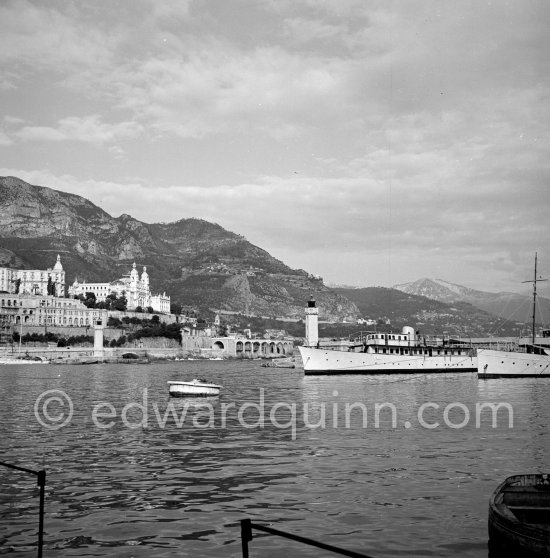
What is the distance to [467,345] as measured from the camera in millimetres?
116062

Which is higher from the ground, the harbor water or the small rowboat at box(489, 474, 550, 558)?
the small rowboat at box(489, 474, 550, 558)

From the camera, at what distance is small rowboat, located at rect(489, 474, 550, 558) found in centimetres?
1105

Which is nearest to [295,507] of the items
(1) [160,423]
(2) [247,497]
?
(2) [247,497]

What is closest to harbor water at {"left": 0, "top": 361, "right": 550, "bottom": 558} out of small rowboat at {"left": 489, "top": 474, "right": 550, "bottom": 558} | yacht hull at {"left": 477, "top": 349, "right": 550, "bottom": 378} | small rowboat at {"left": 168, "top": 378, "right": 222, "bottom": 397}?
small rowboat at {"left": 489, "top": 474, "right": 550, "bottom": 558}

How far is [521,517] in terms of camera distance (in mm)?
13586

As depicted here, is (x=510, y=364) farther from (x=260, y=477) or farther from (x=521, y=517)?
(x=521, y=517)

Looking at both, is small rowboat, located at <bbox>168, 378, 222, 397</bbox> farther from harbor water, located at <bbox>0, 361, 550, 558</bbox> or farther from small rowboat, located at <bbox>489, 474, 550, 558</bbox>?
small rowboat, located at <bbox>489, 474, 550, 558</bbox>

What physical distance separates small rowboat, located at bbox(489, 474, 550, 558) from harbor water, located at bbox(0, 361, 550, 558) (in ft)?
4.24

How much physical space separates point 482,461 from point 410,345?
258 feet

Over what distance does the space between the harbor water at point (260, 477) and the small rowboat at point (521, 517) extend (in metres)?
1.29

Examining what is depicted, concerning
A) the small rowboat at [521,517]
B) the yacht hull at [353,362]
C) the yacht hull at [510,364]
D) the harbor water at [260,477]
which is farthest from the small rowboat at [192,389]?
the yacht hull at [353,362]

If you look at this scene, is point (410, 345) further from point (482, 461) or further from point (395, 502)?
point (395, 502)

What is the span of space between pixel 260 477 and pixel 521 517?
29.7ft

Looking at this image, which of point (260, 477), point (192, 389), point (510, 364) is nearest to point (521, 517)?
point (260, 477)
